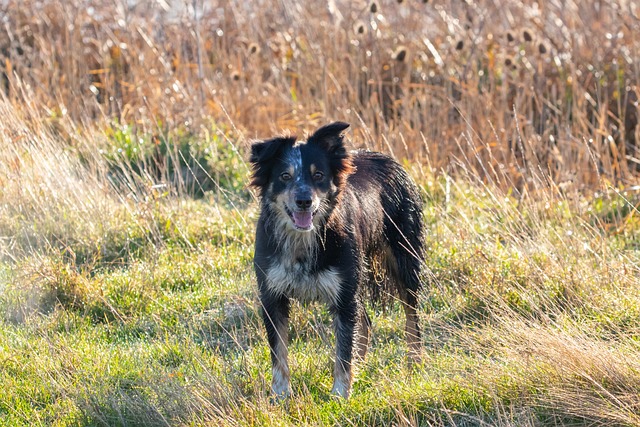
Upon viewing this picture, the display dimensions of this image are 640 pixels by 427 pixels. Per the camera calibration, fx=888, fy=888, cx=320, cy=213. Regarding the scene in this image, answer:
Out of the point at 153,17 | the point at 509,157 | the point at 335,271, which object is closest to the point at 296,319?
the point at 335,271

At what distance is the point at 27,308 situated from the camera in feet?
20.0

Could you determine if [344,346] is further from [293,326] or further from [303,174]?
[303,174]

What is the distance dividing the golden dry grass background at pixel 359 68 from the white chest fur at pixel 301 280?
3.73 m

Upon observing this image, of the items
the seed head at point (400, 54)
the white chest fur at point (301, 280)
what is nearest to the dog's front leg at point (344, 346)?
the white chest fur at point (301, 280)

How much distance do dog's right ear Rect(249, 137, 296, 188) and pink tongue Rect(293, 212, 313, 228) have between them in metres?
0.39

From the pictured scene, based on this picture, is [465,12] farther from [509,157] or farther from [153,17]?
[153,17]

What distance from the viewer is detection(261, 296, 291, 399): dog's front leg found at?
194 inches

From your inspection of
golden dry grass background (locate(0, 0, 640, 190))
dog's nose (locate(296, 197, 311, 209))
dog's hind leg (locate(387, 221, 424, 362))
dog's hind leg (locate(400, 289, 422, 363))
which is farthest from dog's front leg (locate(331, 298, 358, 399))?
golden dry grass background (locate(0, 0, 640, 190))

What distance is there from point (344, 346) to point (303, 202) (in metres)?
0.87

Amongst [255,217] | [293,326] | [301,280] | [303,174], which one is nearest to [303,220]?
[303,174]

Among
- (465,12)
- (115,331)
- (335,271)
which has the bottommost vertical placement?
(115,331)

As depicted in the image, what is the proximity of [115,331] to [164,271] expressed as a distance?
805 mm

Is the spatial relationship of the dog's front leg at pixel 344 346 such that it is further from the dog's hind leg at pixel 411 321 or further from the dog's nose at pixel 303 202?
the dog's nose at pixel 303 202

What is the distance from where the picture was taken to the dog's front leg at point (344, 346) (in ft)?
16.3
